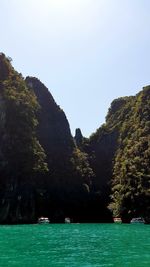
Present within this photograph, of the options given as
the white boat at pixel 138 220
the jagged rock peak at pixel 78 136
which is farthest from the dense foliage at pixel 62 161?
the white boat at pixel 138 220

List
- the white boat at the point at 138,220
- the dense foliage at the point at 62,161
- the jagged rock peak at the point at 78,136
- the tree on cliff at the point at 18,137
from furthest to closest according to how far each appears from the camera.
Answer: the jagged rock peak at the point at 78,136
the tree on cliff at the point at 18,137
the dense foliage at the point at 62,161
the white boat at the point at 138,220

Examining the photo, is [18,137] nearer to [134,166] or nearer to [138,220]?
[134,166]

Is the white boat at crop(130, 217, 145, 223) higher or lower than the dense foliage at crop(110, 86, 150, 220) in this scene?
lower

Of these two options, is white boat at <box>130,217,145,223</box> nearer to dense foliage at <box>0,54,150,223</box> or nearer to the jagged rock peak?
dense foliage at <box>0,54,150,223</box>

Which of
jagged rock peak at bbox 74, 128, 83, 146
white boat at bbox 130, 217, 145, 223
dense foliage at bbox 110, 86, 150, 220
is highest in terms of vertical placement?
jagged rock peak at bbox 74, 128, 83, 146

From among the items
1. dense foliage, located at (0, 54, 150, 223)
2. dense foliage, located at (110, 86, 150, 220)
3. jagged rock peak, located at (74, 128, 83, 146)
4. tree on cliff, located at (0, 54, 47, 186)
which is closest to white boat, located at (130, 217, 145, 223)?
dense foliage, located at (0, 54, 150, 223)

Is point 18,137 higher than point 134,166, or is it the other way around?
point 18,137

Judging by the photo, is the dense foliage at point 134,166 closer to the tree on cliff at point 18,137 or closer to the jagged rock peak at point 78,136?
the jagged rock peak at point 78,136

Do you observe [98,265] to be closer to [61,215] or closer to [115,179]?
[61,215]

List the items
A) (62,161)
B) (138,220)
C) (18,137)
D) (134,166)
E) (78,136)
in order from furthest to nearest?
(78,136) < (62,161) < (134,166) < (18,137) < (138,220)

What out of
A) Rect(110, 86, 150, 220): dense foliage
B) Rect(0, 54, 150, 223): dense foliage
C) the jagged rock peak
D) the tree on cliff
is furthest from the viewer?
the jagged rock peak

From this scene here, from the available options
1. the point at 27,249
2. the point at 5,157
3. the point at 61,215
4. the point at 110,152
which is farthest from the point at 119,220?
the point at 27,249

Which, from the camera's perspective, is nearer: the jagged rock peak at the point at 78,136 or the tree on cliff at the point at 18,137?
the tree on cliff at the point at 18,137

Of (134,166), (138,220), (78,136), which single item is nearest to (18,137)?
(134,166)
